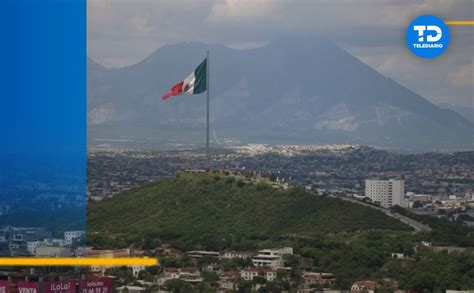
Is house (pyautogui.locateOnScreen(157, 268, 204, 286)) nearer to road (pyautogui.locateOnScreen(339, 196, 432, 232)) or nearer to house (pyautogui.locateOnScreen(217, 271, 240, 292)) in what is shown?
house (pyautogui.locateOnScreen(217, 271, 240, 292))

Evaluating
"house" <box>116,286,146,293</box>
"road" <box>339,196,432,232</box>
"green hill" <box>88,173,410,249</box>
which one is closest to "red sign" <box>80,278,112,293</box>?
"house" <box>116,286,146,293</box>

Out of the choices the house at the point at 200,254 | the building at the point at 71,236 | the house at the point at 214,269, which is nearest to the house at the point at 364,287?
the house at the point at 214,269

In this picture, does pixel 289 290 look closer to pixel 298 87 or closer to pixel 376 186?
pixel 376 186

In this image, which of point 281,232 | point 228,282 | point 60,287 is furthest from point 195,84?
point 60,287

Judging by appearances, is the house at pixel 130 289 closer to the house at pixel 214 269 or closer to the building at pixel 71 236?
the building at pixel 71 236

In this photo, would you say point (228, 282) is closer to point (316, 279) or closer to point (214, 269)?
point (316, 279)

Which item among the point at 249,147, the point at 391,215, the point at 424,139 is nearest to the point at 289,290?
the point at 391,215

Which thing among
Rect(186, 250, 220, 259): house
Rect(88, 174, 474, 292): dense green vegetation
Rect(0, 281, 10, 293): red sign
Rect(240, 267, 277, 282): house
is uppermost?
Rect(0, 281, 10, 293): red sign
